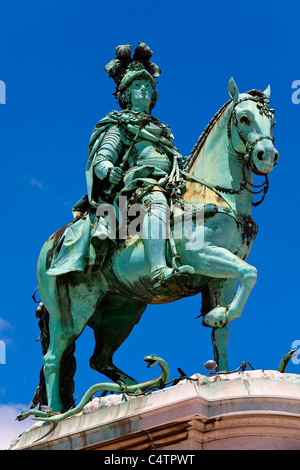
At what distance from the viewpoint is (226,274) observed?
11.8 metres

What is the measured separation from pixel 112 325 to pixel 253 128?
286cm

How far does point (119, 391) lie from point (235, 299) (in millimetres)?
1487

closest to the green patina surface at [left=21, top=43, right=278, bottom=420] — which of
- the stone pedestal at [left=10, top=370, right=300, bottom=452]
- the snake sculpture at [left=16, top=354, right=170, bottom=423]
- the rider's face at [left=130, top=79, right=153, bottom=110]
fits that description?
the rider's face at [left=130, top=79, right=153, bottom=110]

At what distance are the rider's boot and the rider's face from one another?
6.15 ft

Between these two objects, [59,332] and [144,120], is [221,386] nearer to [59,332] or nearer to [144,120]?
[59,332]

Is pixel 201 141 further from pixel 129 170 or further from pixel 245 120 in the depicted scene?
pixel 129 170

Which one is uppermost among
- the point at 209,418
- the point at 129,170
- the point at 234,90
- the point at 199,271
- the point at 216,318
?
the point at 234,90

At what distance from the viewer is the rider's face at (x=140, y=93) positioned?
13844 mm

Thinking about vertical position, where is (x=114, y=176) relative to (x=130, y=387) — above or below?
above

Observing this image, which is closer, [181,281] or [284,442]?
[284,442]

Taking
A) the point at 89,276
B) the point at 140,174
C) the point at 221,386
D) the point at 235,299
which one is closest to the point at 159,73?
the point at 140,174

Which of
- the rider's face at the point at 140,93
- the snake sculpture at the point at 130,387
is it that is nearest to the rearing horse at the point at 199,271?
the snake sculpture at the point at 130,387

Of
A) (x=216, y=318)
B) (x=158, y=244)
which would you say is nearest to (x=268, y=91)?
(x=158, y=244)

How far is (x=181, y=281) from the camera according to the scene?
1191 cm
